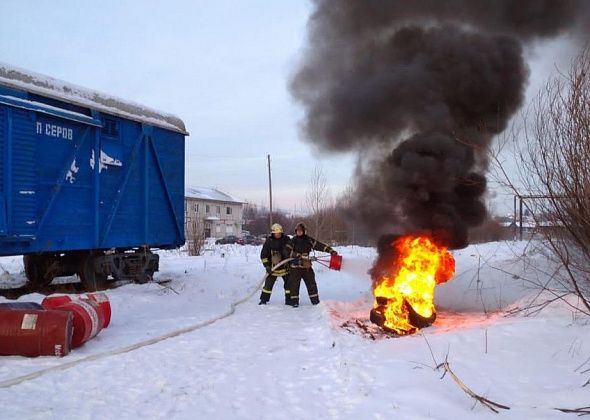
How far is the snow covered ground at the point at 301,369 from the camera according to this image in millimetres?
4168

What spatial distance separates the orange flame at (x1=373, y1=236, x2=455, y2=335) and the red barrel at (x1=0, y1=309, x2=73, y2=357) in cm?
436

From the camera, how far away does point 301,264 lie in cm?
961

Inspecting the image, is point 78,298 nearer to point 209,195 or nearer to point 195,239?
point 195,239

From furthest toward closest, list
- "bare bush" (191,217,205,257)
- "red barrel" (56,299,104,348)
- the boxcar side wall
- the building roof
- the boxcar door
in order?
1. the building roof
2. "bare bush" (191,217,205,257)
3. the boxcar side wall
4. the boxcar door
5. "red barrel" (56,299,104,348)

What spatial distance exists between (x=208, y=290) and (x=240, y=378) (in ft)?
21.8

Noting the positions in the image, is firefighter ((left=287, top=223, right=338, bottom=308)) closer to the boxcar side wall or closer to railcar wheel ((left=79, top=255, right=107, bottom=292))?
the boxcar side wall

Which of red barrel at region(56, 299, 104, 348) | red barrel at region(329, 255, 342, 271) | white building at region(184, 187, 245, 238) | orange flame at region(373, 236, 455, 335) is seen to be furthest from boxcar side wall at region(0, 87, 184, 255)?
white building at region(184, 187, 245, 238)

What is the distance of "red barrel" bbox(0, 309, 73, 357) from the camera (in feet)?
18.1

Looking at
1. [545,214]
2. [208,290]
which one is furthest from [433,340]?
[208,290]

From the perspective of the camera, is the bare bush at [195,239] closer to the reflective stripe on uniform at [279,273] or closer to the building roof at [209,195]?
the reflective stripe on uniform at [279,273]

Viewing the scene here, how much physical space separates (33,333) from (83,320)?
56cm

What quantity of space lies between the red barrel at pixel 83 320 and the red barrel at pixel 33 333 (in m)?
0.26

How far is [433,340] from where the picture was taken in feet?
20.7

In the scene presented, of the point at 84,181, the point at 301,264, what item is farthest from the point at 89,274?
the point at 301,264
